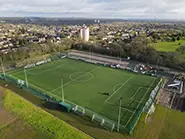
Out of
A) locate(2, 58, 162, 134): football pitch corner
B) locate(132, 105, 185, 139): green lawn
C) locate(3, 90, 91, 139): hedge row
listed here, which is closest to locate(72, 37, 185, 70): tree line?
locate(2, 58, 162, 134): football pitch corner

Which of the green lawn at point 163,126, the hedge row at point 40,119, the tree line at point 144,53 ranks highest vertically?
the tree line at point 144,53

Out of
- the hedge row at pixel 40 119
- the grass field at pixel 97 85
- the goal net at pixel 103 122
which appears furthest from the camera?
the grass field at pixel 97 85

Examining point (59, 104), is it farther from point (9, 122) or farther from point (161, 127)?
point (161, 127)

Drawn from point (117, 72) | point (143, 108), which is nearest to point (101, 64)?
point (117, 72)

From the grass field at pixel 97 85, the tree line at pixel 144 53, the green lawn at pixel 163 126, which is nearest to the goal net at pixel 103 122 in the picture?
the grass field at pixel 97 85

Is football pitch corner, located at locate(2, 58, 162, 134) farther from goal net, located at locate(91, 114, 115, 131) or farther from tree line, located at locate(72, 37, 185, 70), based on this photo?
tree line, located at locate(72, 37, 185, 70)

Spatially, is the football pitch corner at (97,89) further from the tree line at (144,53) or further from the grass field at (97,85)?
the tree line at (144,53)

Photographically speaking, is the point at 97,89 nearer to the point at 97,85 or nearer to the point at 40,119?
the point at 97,85
